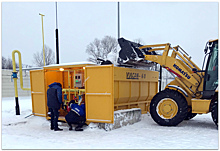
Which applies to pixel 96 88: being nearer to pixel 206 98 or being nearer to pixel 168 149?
pixel 168 149

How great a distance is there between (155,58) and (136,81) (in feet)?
4.33

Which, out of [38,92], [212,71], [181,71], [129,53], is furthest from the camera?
[38,92]

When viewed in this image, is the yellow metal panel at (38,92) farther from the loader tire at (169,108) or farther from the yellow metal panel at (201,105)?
the yellow metal panel at (201,105)

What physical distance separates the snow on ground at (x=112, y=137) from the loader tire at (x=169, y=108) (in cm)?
28

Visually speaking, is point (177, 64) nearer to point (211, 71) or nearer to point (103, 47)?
point (211, 71)

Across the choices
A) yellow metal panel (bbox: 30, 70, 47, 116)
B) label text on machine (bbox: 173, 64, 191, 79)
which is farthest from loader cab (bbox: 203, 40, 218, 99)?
yellow metal panel (bbox: 30, 70, 47, 116)

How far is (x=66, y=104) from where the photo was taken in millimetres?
7957

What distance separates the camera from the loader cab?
→ 6.05 metres

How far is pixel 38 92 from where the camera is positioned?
7746 millimetres

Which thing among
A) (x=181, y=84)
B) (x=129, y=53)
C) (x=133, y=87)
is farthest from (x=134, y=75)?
(x=181, y=84)

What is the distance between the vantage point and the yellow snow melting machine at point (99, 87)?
246 inches

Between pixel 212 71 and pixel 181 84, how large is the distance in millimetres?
1130

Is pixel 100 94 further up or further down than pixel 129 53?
further down

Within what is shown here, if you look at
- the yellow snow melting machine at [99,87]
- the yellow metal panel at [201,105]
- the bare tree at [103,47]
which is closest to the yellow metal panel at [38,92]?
the yellow snow melting machine at [99,87]
